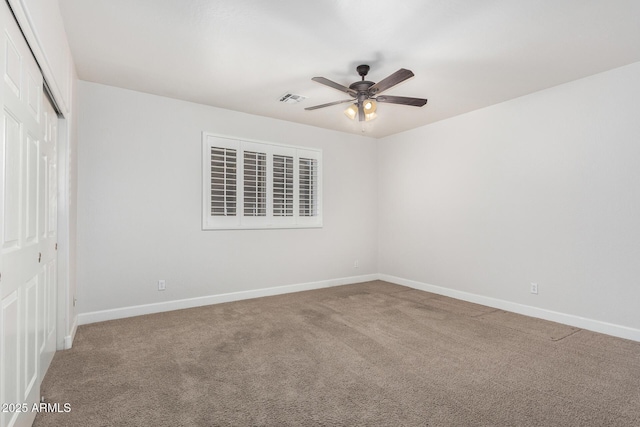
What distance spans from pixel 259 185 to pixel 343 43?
253 centimetres

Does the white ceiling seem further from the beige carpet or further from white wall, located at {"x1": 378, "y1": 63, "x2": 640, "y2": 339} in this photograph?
the beige carpet

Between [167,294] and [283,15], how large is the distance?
3.44 m

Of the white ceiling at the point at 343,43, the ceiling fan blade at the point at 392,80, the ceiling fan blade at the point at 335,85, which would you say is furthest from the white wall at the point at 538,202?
the ceiling fan blade at the point at 335,85

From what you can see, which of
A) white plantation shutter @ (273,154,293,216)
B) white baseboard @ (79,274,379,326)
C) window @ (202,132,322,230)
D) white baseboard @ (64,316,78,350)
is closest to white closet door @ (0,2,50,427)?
white baseboard @ (64,316,78,350)

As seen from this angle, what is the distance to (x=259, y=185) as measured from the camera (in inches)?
191

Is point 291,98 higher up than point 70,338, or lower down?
higher up

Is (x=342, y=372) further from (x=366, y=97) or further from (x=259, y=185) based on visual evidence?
(x=259, y=185)

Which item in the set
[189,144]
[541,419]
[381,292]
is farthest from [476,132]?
[189,144]

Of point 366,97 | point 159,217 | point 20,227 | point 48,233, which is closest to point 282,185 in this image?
point 159,217

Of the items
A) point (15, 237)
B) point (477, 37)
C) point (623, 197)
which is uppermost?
point (477, 37)

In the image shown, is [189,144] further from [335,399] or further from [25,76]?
[335,399]

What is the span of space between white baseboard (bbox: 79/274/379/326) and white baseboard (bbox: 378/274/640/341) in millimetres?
1390

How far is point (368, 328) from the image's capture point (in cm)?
351

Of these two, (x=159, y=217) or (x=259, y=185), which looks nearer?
(x=159, y=217)
